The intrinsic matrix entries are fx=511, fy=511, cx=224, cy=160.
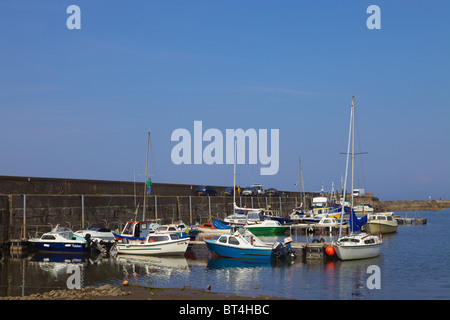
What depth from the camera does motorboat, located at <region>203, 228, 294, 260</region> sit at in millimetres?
34469

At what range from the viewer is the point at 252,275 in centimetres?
3005

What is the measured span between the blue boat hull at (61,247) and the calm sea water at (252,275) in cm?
98

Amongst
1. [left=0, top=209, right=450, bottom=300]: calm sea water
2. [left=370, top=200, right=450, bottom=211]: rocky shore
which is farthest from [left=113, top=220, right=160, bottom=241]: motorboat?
[left=370, top=200, right=450, bottom=211]: rocky shore

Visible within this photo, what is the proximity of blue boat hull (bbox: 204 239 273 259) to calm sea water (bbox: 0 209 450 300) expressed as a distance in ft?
1.74

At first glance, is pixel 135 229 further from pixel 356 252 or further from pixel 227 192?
pixel 227 192

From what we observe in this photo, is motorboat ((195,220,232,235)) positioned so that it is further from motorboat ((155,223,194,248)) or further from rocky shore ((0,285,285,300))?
rocky shore ((0,285,285,300))

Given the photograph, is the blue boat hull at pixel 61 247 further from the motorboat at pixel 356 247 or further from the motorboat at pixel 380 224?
the motorboat at pixel 380 224

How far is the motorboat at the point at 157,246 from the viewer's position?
37.1 meters

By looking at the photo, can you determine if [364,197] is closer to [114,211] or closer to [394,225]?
[394,225]

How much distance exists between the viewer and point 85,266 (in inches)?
1313

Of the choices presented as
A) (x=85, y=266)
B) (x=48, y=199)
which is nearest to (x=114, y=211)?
(x=48, y=199)

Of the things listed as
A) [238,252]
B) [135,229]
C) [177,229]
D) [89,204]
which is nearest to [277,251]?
[238,252]

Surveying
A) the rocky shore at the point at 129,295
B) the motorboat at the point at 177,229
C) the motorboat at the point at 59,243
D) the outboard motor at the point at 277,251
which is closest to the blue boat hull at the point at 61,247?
the motorboat at the point at 59,243

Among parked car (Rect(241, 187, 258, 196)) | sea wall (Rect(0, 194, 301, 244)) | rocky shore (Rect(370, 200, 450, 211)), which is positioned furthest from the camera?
rocky shore (Rect(370, 200, 450, 211))
